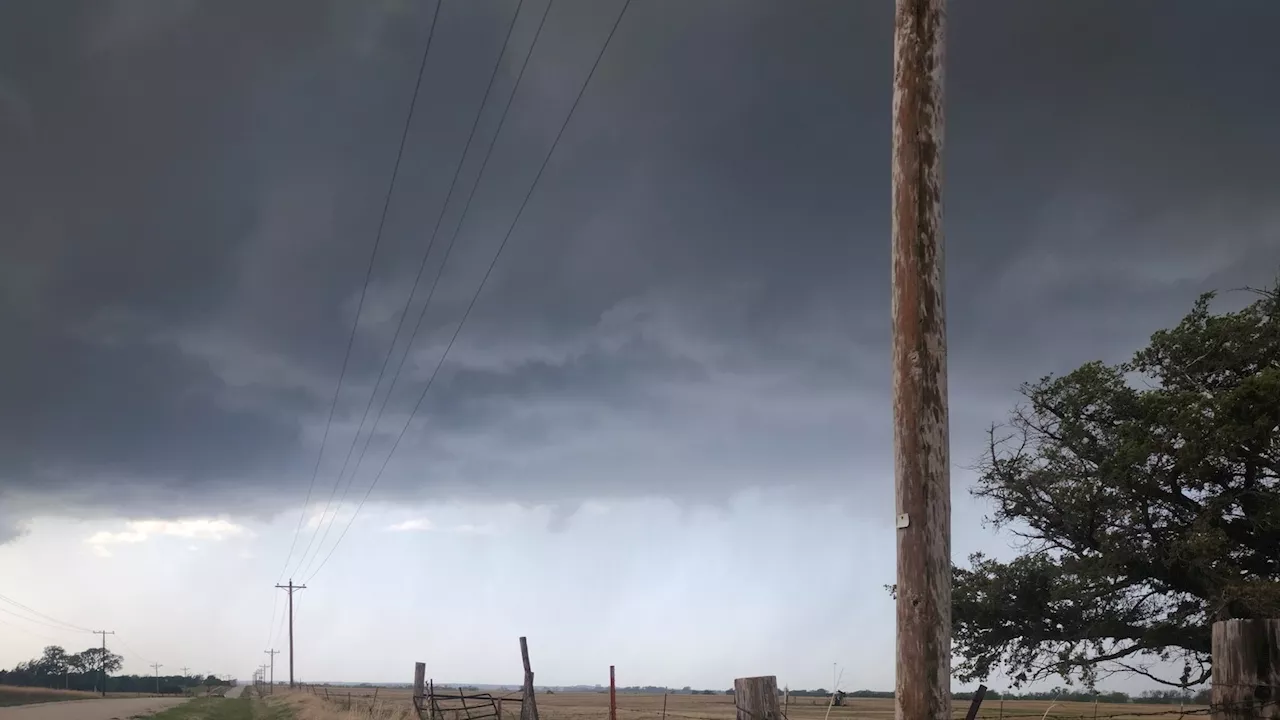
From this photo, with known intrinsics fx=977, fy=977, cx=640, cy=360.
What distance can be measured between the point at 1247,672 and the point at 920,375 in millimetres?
2060

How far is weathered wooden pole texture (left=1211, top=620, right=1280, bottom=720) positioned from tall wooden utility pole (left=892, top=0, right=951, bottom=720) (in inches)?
49.4

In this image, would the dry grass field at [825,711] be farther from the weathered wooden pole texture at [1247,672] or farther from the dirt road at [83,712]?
the dirt road at [83,712]

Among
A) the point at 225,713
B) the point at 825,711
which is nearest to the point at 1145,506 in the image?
the point at 825,711

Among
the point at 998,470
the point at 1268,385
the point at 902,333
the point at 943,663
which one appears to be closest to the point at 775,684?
the point at 943,663

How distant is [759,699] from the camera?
621cm

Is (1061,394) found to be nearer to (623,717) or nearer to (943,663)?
(943,663)

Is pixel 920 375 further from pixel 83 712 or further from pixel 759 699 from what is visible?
pixel 83 712

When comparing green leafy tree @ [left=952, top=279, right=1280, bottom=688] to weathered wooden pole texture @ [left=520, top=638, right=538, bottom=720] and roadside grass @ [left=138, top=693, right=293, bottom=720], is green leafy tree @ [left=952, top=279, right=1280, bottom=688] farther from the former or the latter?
roadside grass @ [left=138, top=693, right=293, bottom=720]

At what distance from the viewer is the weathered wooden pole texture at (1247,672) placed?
14.1ft

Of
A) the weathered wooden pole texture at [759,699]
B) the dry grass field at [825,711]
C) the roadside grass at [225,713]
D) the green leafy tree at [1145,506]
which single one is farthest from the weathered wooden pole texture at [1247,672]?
the roadside grass at [225,713]

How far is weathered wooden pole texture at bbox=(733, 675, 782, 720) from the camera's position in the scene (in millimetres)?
6160

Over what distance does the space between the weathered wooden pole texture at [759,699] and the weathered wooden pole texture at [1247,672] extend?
8.24 ft

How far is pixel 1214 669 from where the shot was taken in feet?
14.6

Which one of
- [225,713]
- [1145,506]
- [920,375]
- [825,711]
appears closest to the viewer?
[920,375]
